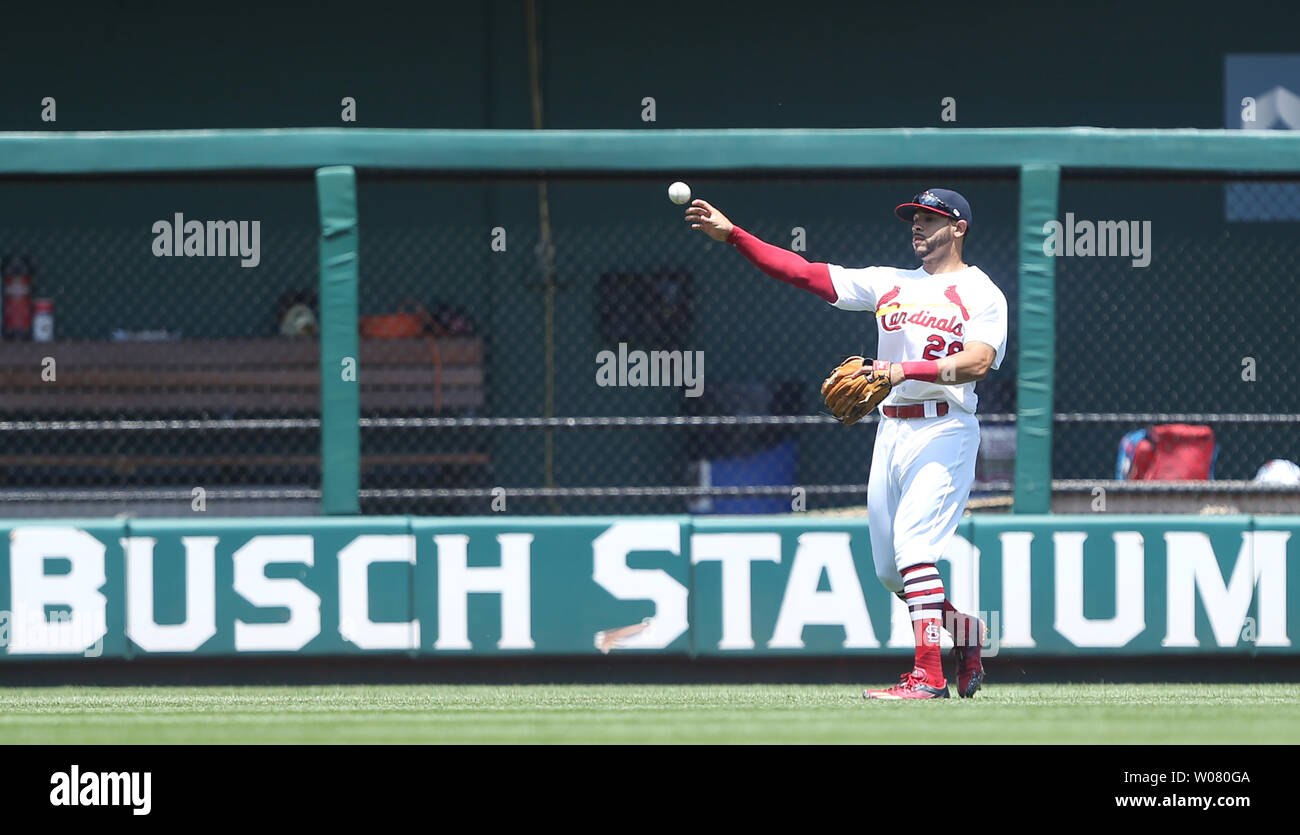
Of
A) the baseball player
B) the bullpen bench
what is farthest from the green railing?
the bullpen bench

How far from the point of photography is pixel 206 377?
376 inches

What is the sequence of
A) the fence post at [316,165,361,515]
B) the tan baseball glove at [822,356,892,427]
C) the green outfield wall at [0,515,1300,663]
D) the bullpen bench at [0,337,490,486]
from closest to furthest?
the tan baseball glove at [822,356,892,427] < the green outfield wall at [0,515,1300,663] < the fence post at [316,165,361,515] < the bullpen bench at [0,337,490,486]

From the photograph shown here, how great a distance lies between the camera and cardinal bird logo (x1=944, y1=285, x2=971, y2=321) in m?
5.48

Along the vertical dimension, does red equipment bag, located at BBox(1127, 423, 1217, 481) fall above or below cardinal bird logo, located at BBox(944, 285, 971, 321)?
below

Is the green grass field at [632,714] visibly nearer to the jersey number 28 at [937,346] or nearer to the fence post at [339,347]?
the fence post at [339,347]

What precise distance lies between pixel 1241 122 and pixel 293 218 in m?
6.81

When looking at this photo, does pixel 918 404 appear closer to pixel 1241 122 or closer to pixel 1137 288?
pixel 1137 288

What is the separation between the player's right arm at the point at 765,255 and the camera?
5512mm

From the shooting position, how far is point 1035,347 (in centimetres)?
648

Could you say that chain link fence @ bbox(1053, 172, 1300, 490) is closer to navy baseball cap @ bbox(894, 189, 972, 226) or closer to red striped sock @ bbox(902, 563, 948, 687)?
navy baseball cap @ bbox(894, 189, 972, 226)

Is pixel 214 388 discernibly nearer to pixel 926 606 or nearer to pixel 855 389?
pixel 855 389

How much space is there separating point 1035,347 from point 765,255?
151 cm

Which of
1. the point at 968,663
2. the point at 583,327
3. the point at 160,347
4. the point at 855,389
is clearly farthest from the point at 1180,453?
the point at 160,347

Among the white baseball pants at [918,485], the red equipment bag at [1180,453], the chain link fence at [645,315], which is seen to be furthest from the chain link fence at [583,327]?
the white baseball pants at [918,485]
